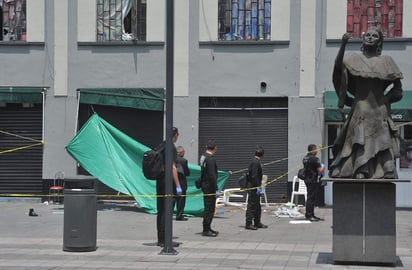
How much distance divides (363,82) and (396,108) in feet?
33.2

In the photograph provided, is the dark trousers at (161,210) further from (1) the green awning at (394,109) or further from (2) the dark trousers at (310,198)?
(1) the green awning at (394,109)

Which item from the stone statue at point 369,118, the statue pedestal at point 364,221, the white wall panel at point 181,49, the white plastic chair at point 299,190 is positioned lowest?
the white plastic chair at point 299,190

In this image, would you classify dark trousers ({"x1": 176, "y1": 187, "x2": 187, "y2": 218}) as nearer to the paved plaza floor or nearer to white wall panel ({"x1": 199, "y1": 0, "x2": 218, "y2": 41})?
the paved plaza floor

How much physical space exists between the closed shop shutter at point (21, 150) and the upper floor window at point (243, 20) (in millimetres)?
6209

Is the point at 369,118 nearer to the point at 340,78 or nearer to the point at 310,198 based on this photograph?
the point at 340,78

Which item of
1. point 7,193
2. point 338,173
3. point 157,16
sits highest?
point 157,16

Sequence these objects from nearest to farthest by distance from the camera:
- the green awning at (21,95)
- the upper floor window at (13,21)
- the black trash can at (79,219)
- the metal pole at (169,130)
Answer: the metal pole at (169,130)
the black trash can at (79,219)
the green awning at (21,95)
the upper floor window at (13,21)

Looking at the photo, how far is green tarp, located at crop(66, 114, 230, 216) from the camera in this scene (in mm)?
18984

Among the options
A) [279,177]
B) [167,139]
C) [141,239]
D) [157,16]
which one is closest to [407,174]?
[279,177]

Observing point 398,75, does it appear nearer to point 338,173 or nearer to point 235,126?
point 338,173

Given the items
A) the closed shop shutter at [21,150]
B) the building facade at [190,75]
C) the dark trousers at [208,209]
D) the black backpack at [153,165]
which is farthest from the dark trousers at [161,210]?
the closed shop shutter at [21,150]

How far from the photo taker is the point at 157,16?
22.0 metres

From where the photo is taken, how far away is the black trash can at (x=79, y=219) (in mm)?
12148

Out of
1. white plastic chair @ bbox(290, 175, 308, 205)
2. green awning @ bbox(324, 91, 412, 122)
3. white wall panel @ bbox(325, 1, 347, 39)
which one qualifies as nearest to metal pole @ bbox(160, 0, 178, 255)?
green awning @ bbox(324, 91, 412, 122)
